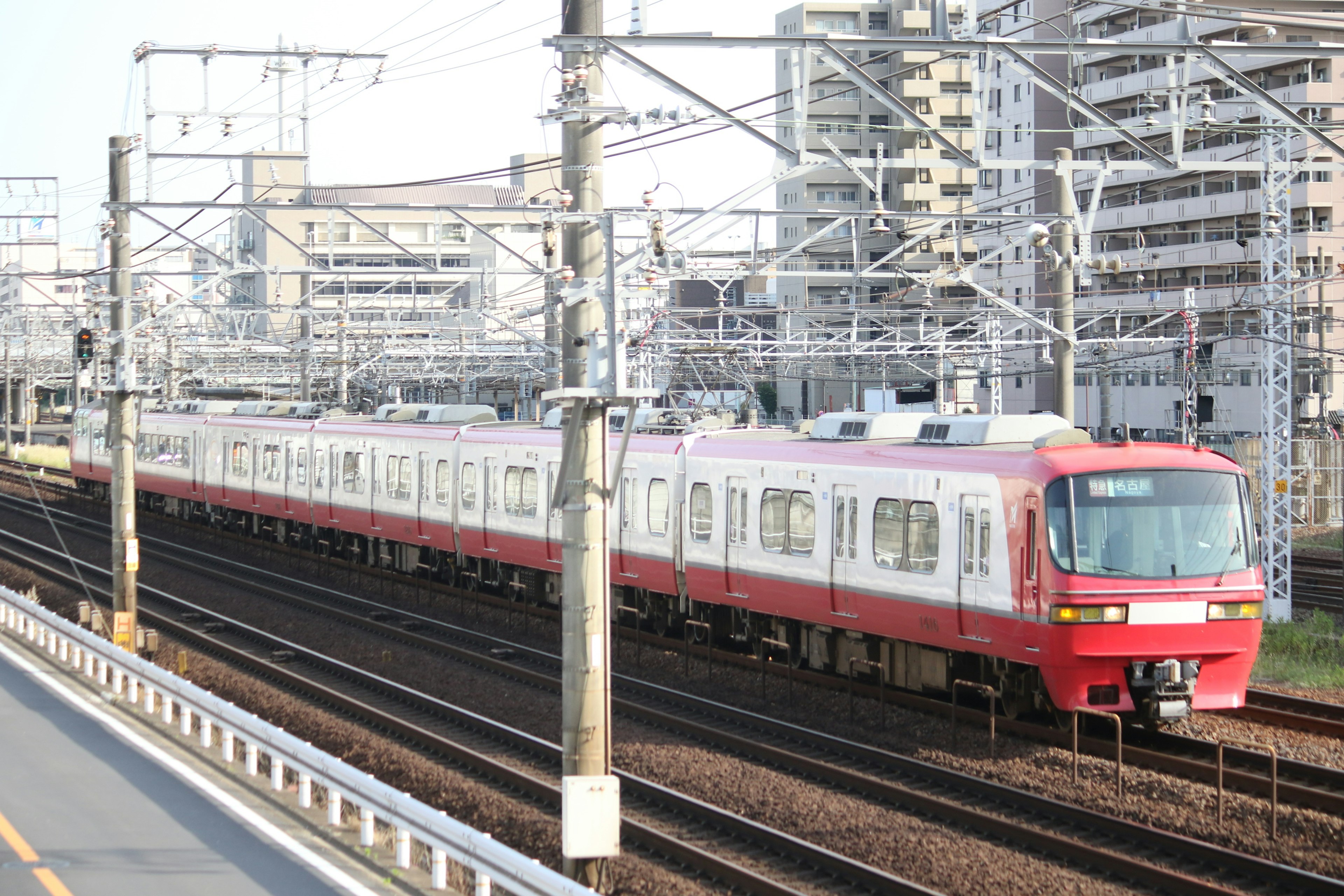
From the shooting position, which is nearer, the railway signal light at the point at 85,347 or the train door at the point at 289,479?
the railway signal light at the point at 85,347

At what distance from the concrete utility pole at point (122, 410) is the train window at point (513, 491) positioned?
5.46 meters

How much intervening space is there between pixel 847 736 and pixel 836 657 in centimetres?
220

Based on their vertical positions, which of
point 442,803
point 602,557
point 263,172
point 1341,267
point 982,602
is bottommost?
point 442,803

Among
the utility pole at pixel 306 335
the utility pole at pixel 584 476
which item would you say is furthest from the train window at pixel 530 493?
the utility pole at pixel 584 476

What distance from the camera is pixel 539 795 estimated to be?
11.8 metres

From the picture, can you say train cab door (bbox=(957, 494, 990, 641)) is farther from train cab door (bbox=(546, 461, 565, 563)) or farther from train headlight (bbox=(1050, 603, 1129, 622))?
train cab door (bbox=(546, 461, 565, 563))

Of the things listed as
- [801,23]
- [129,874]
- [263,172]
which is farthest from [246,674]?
[263,172]

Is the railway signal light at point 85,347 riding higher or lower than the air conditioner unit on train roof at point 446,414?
higher

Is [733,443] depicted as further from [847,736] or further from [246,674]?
[246,674]

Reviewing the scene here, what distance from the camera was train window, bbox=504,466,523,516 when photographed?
21.3 m

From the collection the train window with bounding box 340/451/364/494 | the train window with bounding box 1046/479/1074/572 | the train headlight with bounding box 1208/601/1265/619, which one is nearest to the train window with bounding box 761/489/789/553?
the train window with bounding box 1046/479/1074/572

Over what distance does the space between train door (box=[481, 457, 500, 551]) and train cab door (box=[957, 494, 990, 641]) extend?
34.4ft

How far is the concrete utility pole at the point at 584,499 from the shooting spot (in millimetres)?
8227

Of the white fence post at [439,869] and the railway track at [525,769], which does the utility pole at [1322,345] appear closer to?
the railway track at [525,769]
